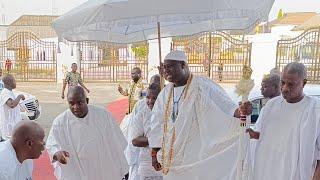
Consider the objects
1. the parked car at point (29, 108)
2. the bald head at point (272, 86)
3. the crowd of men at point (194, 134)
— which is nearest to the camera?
the crowd of men at point (194, 134)

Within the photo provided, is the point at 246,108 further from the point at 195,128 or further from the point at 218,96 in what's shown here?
the point at 195,128

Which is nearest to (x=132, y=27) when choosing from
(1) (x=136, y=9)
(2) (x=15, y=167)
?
(1) (x=136, y=9)

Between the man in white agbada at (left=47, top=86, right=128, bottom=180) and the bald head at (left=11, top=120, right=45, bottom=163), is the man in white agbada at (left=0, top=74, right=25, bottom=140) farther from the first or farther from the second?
the bald head at (left=11, top=120, right=45, bottom=163)

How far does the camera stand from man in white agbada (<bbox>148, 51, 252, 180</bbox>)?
3896 mm

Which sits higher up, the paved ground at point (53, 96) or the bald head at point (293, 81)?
the bald head at point (293, 81)

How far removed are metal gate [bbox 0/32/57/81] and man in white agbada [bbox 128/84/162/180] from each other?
21216 mm

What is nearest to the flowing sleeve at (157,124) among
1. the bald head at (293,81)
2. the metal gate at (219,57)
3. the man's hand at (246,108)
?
the man's hand at (246,108)

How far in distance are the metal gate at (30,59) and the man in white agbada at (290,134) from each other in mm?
22264

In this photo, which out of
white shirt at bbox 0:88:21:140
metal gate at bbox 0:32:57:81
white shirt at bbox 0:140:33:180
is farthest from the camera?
metal gate at bbox 0:32:57:81

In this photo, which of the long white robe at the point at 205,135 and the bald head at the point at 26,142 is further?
the long white robe at the point at 205,135

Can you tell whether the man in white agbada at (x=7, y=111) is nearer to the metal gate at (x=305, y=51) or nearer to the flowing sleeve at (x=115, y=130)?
the flowing sleeve at (x=115, y=130)

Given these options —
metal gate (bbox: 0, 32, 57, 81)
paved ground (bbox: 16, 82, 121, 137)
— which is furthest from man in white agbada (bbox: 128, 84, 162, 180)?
metal gate (bbox: 0, 32, 57, 81)

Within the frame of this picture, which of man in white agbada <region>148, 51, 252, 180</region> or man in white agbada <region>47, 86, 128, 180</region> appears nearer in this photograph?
man in white agbada <region>148, 51, 252, 180</region>

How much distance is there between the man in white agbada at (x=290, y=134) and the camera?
11.2 ft
